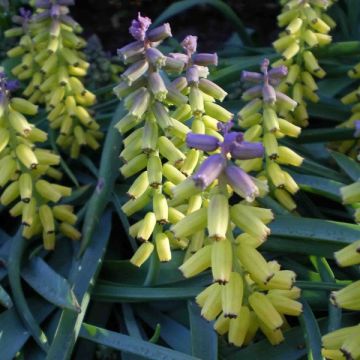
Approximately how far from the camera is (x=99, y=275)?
3.49 meters

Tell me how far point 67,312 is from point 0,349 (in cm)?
41

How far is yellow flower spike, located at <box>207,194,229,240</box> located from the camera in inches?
87.7

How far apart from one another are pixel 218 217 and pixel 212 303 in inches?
16.4

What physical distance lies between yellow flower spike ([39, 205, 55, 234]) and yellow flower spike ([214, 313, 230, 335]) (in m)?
1.12

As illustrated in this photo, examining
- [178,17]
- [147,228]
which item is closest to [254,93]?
[147,228]

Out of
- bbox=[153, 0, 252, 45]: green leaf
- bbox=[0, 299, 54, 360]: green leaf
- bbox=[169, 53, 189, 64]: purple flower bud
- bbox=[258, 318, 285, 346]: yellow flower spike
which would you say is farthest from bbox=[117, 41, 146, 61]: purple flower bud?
bbox=[153, 0, 252, 45]: green leaf

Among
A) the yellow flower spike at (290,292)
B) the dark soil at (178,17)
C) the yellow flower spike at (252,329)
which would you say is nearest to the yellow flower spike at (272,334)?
the yellow flower spike at (252,329)

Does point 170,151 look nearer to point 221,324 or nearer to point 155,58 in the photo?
point 155,58

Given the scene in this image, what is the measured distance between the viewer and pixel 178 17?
20.3 feet

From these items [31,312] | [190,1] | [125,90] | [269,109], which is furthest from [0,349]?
[190,1]

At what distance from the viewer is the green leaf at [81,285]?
285 cm

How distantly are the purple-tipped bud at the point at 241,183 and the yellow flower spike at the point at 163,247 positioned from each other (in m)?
0.67

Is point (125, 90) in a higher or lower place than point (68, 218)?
higher

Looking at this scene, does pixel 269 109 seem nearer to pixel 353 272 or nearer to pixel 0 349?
pixel 353 272
